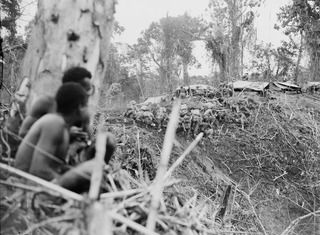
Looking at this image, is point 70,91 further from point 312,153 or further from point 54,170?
point 312,153

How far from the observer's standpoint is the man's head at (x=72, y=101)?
2777 mm

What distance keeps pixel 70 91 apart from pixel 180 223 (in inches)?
41.4

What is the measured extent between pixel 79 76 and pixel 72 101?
22 cm

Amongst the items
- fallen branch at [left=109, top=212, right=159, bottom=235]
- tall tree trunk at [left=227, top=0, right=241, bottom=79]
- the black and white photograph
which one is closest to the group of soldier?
the black and white photograph

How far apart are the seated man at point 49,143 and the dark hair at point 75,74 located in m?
0.16

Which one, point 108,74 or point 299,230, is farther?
point 108,74

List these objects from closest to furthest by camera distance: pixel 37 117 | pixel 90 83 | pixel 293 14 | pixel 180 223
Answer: pixel 180 223 < pixel 37 117 < pixel 90 83 < pixel 293 14

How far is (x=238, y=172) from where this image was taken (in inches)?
383

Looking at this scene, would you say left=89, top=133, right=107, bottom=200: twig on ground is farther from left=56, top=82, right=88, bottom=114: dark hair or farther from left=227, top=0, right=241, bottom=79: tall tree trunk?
left=227, top=0, right=241, bottom=79: tall tree trunk

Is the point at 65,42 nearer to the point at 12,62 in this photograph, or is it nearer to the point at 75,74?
the point at 75,74

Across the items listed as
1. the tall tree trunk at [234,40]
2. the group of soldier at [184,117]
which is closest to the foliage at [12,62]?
the group of soldier at [184,117]

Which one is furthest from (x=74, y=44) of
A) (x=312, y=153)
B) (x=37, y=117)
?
(x=312, y=153)

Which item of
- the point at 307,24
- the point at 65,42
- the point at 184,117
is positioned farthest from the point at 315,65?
the point at 65,42

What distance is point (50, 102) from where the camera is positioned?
112 inches
